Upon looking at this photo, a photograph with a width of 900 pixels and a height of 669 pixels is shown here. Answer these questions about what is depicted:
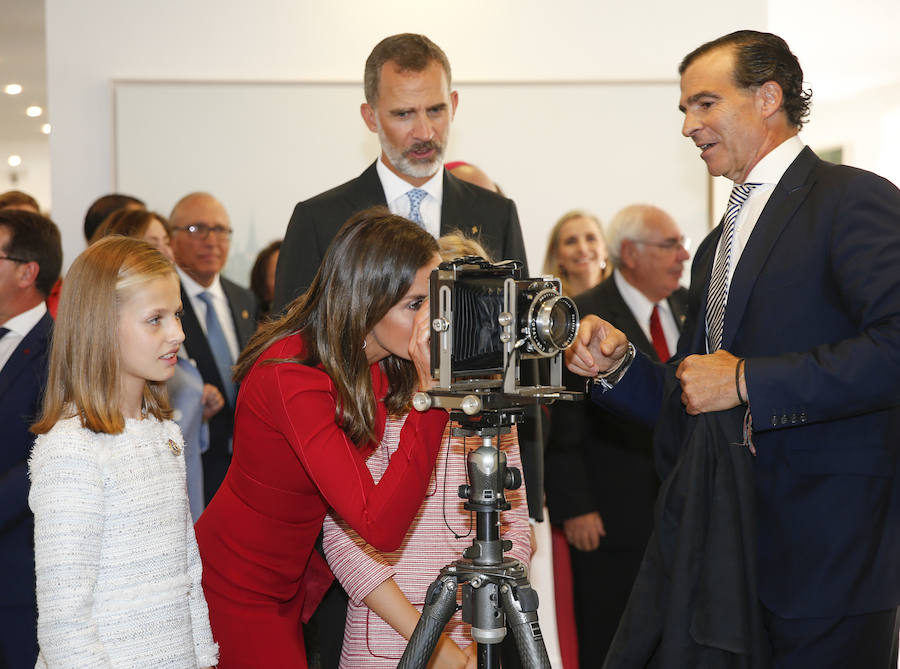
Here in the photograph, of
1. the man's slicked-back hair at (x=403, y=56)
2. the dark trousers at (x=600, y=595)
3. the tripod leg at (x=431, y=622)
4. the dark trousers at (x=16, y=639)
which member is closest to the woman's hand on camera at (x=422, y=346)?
the tripod leg at (x=431, y=622)

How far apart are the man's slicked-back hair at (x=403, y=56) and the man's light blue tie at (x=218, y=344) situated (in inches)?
56.1

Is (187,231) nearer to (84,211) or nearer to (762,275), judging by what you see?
(84,211)

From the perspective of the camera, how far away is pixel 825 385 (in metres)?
1.93

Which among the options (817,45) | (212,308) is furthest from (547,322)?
(817,45)

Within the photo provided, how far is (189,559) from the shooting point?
81.7 inches

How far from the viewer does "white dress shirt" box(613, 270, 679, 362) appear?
3.96m

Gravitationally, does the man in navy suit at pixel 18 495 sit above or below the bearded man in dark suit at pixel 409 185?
below

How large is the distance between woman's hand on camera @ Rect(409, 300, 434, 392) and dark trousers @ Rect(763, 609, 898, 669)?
2.96 feet

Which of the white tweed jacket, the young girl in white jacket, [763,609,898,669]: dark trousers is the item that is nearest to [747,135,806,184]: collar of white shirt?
[763,609,898,669]: dark trousers

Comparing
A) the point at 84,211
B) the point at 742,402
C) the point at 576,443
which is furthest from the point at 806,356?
the point at 84,211

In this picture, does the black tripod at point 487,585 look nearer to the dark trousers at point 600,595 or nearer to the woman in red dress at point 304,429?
Answer: the woman in red dress at point 304,429

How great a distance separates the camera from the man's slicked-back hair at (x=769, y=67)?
7.52ft

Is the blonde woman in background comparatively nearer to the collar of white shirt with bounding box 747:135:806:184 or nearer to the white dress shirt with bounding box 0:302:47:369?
the collar of white shirt with bounding box 747:135:806:184

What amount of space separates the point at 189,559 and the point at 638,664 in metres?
1.00
